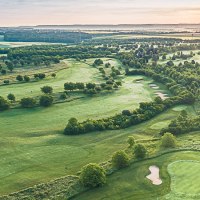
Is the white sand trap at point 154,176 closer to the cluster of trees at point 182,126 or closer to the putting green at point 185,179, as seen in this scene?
the putting green at point 185,179

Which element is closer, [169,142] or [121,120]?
[169,142]

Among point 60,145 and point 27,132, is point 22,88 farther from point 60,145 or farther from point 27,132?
point 60,145

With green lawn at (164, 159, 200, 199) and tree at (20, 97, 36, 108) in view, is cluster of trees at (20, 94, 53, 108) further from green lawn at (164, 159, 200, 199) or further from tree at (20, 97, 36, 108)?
green lawn at (164, 159, 200, 199)

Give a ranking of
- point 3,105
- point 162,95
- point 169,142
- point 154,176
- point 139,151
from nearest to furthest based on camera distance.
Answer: point 154,176 < point 139,151 < point 169,142 < point 3,105 < point 162,95

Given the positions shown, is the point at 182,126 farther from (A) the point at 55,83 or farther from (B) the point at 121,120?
(A) the point at 55,83

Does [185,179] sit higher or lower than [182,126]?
lower

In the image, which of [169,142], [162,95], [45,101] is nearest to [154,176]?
[169,142]

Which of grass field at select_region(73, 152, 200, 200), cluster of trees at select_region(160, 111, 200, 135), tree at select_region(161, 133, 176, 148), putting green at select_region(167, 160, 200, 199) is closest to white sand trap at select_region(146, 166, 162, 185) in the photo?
grass field at select_region(73, 152, 200, 200)
